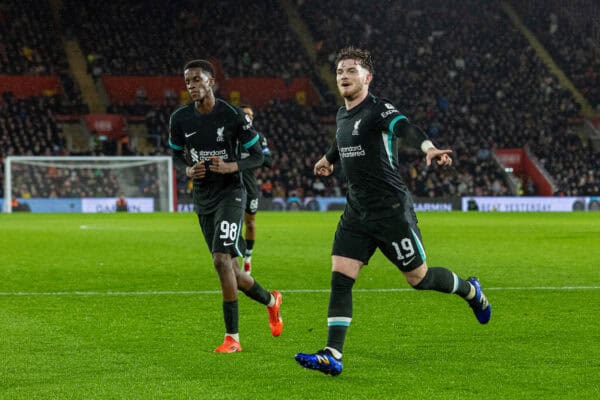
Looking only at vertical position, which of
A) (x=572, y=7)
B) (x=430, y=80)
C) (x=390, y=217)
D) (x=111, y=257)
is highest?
(x=572, y=7)

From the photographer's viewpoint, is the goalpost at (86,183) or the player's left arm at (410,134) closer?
the player's left arm at (410,134)

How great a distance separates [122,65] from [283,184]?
38.2 ft

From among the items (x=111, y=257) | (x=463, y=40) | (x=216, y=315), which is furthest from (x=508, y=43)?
(x=216, y=315)

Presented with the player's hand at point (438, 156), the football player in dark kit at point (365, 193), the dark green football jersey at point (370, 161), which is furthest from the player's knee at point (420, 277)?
the player's hand at point (438, 156)

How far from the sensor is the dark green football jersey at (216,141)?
24.9 ft

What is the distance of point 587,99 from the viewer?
172ft

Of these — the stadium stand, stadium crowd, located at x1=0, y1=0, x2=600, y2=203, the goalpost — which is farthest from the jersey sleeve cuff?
the stadium stand

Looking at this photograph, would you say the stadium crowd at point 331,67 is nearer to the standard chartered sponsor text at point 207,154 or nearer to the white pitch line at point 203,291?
the white pitch line at point 203,291

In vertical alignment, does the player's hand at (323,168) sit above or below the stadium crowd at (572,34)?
below

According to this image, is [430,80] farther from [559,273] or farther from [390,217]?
[390,217]

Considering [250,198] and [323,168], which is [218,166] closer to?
[323,168]

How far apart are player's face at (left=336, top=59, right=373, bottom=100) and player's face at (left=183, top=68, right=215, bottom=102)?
148 centimetres

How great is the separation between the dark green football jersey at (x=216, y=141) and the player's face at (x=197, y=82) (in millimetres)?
203

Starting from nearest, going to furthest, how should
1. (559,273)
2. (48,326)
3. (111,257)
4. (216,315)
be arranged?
(48,326), (216,315), (559,273), (111,257)
